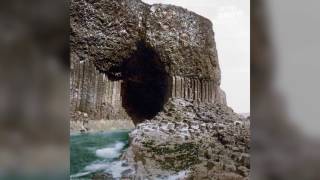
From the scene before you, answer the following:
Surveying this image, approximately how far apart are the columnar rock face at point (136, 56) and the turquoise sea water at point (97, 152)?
115 mm

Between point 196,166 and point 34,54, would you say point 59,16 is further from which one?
point 196,166

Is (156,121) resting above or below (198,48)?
below

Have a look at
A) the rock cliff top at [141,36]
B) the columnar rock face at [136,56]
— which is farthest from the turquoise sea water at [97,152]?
the rock cliff top at [141,36]

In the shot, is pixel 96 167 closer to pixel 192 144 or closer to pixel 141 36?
pixel 192 144

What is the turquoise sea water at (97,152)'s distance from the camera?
239 cm

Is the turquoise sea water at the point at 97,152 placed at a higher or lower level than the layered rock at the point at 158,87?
lower

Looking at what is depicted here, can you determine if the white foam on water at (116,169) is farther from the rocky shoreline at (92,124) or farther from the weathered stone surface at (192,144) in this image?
the rocky shoreline at (92,124)

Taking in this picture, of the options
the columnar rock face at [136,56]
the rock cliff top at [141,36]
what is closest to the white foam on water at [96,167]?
the columnar rock face at [136,56]

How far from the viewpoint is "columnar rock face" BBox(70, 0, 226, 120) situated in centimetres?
243

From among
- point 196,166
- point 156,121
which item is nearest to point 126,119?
point 156,121

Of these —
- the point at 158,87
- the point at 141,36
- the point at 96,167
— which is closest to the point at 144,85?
the point at 158,87

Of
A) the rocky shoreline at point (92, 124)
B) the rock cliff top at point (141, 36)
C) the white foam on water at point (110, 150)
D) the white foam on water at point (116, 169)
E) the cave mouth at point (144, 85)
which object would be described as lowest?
the white foam on water at point (116, 169)

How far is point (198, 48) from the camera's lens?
248cm

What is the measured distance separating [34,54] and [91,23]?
0.37 meters
